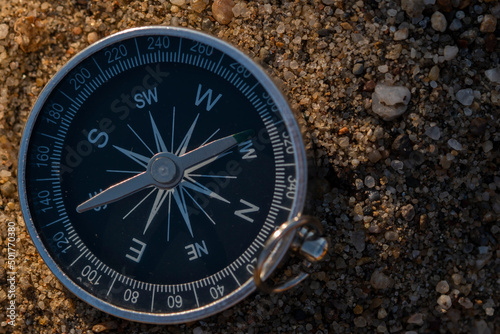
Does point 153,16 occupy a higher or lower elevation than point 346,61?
higher

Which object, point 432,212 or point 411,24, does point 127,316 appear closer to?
point 432,212

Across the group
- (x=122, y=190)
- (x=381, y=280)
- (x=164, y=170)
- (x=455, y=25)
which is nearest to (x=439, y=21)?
(x=455, y=25)

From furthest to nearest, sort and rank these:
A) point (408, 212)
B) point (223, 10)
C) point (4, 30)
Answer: point (4, 30) → point (223, 10) → point (408, 212)

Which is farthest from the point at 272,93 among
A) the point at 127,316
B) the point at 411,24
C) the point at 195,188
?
the point at 127,316

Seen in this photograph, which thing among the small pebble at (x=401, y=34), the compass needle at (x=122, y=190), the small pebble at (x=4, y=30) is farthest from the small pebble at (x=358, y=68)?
the small pebble at (x=4, y=30)

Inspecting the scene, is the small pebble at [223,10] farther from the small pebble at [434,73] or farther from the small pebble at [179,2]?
the small pebble at [434,73]

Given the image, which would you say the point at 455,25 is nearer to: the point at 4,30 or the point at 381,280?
the point at 381,280

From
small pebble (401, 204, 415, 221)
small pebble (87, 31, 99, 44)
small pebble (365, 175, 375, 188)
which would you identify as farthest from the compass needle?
small pebble (401, 204, 415, 221)
